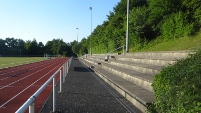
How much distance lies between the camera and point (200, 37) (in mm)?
19594

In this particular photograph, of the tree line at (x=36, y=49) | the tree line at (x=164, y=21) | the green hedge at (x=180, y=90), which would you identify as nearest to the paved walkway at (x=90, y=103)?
the green hedge at (x=180, y=90)

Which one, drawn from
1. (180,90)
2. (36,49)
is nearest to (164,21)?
(180,90)

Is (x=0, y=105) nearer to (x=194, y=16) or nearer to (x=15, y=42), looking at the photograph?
(x=194, y=16)

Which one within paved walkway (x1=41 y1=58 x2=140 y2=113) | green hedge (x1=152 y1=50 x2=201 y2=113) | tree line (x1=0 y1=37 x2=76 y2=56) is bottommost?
paved walkway (x1=41 y1=58 x2=140 y2=113)

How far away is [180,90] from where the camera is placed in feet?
16.4

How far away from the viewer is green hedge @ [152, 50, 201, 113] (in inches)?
179

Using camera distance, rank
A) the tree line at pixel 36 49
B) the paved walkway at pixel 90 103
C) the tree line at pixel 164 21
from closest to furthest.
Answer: the paved walkway at pixel 90 103
the tree line at pixel 164 21
the tree line at pixel 36 49

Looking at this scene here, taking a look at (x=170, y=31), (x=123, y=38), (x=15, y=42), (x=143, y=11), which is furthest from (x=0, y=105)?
(x=15, y=42)

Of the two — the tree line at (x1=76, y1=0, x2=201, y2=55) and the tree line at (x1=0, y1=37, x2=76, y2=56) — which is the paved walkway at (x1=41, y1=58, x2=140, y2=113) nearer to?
the tree line at (x1=76, y1=0, x2=201, y2=55)

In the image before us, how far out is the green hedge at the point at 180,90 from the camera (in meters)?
4.55

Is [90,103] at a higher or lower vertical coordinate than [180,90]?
lower

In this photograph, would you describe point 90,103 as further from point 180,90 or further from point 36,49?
point 36,49

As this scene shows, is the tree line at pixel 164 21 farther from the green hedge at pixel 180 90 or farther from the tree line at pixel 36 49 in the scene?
the tree line at pixel 36 49

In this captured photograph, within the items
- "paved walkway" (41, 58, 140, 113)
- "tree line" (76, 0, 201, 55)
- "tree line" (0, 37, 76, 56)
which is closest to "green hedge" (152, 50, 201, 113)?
"paved walkway" (41, 58, 140, 113)
